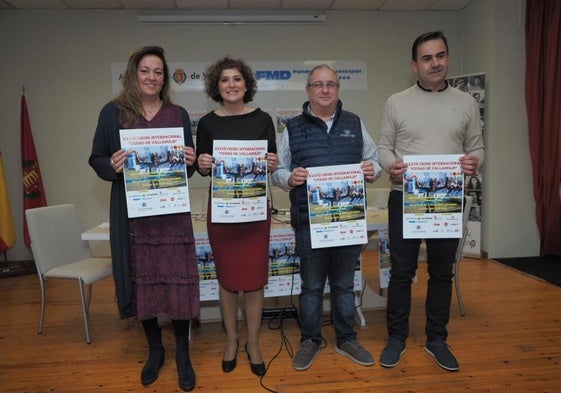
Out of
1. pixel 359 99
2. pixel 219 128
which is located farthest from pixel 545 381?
pixel 359 99

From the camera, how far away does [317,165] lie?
2.17 meters

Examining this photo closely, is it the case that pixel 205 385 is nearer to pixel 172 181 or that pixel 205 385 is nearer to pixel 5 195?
pixel 172 181

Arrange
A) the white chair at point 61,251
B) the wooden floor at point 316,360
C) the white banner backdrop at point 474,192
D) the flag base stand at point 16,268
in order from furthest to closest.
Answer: the white banner backdrop at point 474,192 < the flag base stand at point 16,268 < the white chair at point 61,251 < the wooden floor at point 316,360

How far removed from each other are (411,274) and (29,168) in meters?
4.55

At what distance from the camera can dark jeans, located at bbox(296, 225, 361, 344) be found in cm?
225

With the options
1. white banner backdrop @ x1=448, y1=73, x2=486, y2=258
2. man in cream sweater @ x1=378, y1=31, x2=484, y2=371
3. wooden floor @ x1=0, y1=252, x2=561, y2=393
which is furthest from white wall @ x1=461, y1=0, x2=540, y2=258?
man in cream sweater @ x1=378, y1=31, x2=484, y2=371

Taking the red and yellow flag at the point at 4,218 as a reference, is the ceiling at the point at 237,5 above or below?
above

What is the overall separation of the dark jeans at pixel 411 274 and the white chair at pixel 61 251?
2.00 meters

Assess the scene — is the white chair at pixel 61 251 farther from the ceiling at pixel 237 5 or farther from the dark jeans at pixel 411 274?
the ceiling at pixel 237 5

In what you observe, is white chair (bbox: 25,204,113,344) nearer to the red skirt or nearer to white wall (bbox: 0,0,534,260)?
the red skirt

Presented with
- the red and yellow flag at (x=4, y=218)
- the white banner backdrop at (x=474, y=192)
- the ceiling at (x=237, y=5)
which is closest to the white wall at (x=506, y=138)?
the white banner backdrop at (x=474, y=192)

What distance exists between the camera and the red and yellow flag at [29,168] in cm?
485

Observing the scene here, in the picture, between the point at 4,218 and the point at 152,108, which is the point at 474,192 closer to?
the point at 152,108

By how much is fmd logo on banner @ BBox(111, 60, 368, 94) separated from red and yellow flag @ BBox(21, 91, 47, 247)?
109 centimetres
